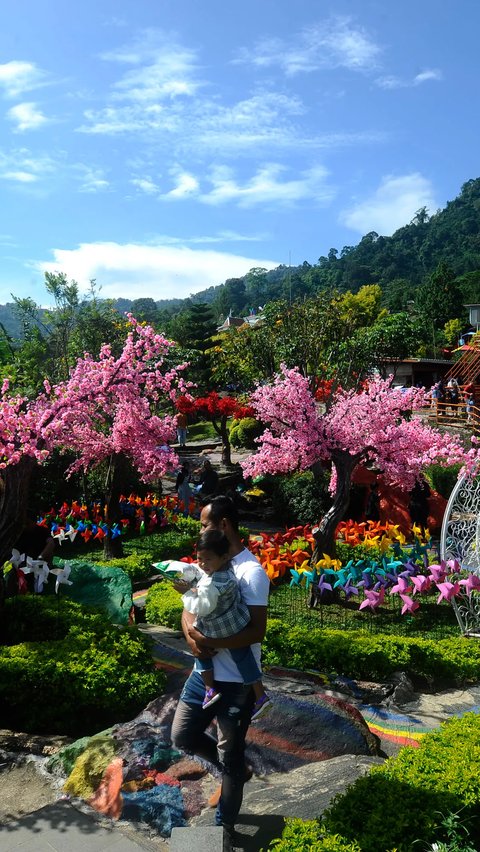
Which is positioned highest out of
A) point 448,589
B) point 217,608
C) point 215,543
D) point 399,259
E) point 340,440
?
point 399,259

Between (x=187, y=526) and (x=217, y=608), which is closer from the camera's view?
(x=217, y=608)

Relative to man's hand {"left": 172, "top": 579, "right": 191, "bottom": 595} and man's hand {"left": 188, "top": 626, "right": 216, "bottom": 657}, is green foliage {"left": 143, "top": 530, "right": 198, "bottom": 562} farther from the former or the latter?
man's hand {"left": 188, "top": 626, "right": 216, "bottom": 657}

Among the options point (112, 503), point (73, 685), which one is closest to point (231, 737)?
point (73, 685)

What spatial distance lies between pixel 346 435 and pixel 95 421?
25.3 feet

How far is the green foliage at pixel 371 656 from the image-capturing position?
7.96 metres

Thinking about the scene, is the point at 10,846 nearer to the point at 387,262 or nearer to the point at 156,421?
the point at 156,421

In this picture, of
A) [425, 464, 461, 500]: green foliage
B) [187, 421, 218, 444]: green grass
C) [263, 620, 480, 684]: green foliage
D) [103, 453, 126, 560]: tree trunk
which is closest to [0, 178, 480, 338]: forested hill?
[187, 421, 218, 444]: green grass

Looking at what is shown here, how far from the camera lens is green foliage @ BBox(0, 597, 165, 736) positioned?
19.6ft

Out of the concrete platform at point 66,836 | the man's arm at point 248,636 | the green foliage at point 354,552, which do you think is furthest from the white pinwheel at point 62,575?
the green foliage at point 354,552

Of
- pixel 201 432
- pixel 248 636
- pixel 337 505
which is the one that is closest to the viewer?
pixel 248 636

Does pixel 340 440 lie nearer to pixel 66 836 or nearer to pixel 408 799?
pixel 408 799

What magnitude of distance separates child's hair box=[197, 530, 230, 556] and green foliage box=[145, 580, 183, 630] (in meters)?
5.52

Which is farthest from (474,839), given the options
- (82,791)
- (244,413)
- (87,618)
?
(244,413)

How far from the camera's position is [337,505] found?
1190cm
